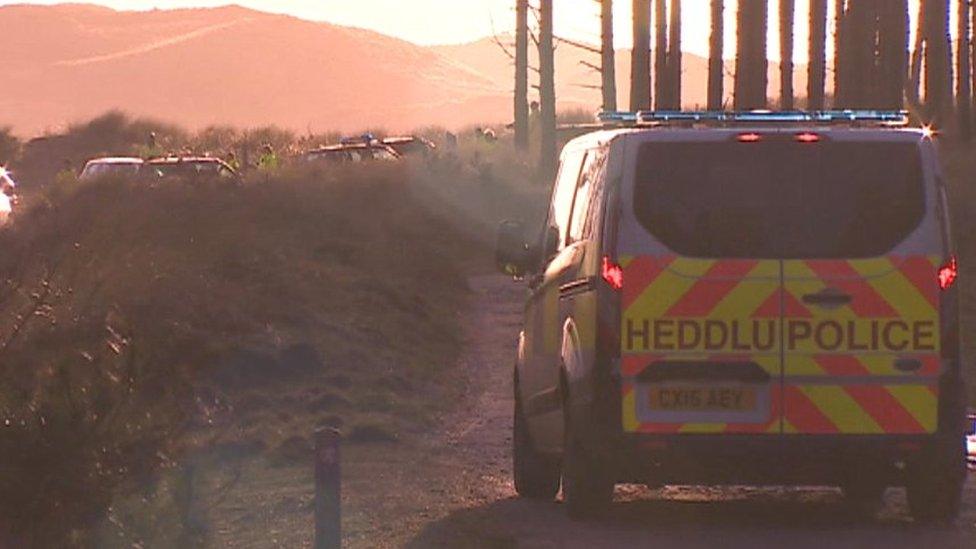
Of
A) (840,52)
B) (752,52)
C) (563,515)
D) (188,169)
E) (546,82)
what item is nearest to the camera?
(563,515)

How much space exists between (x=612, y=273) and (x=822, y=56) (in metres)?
36.1

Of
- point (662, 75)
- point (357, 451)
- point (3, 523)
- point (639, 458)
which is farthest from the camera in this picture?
point (662, 75)

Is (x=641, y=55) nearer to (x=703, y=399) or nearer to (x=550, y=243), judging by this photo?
(x=550, y=243)

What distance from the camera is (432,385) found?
922 inches

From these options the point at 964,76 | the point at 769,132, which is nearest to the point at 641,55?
the point at 964,76

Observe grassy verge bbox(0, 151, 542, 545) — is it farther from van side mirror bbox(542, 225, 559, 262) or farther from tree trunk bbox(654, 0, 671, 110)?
tree trunk bbox(654, 0, 671, 110)

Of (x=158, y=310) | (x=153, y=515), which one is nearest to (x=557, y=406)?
(x=153, y=515)

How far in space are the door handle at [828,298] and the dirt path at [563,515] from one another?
4.06 ft

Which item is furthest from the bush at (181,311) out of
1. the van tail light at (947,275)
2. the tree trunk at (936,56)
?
the tree trunk at (936,56)

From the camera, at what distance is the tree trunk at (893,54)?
152 ft

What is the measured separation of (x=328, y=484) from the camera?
11.5 m

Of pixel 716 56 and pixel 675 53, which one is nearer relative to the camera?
pixel 716 56

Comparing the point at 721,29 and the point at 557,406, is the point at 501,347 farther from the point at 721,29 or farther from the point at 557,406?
the point at 721,29

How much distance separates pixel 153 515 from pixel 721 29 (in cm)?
3733
